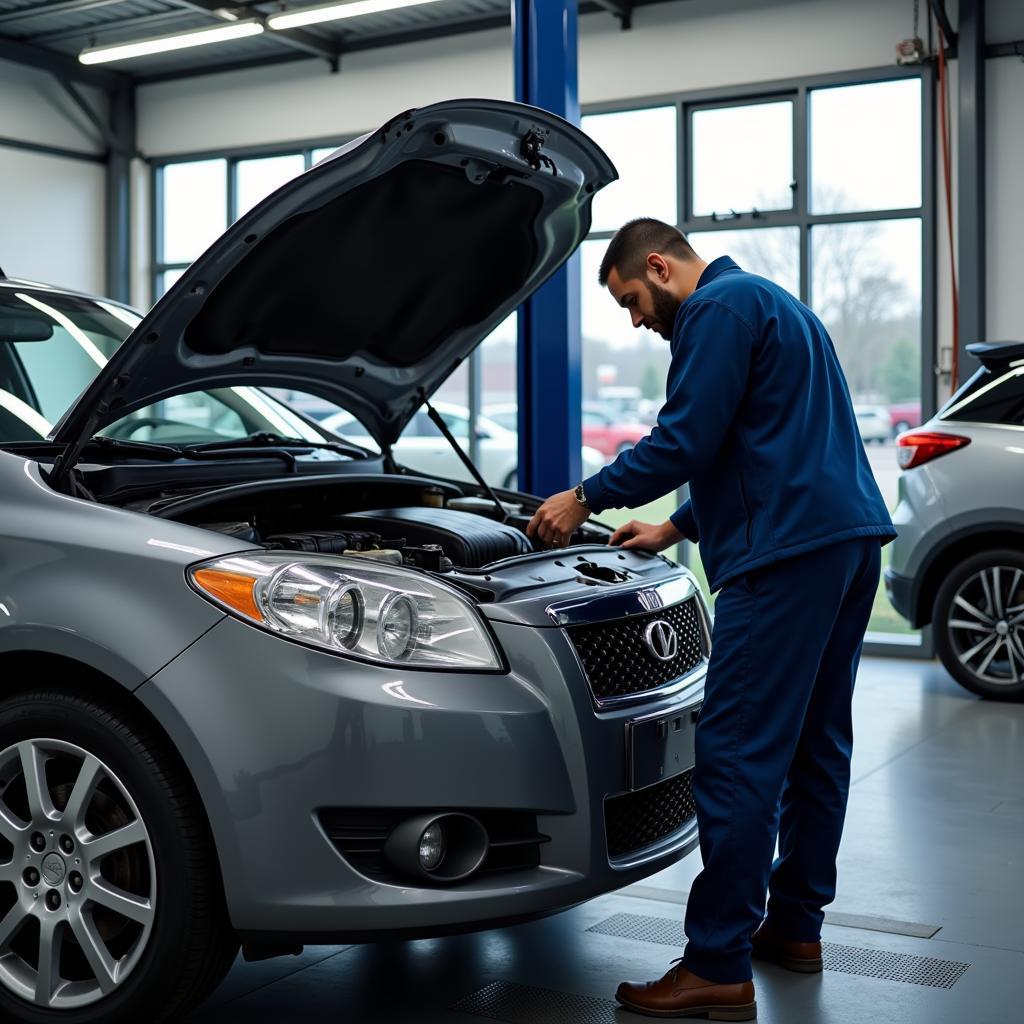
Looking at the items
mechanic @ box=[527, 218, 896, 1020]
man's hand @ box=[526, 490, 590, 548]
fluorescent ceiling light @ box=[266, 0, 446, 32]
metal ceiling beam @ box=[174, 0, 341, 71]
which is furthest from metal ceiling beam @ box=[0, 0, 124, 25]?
mechanic @ box=[527, 218, 896, 1020]

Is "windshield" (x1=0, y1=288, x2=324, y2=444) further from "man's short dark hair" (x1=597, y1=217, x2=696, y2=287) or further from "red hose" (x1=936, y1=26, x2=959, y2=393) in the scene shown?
"red hose" (x1=936, y1=26, x2=959, y2=393)

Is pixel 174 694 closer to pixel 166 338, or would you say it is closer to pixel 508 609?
pixel 508 609

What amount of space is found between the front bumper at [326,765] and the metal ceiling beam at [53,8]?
9.07 metres

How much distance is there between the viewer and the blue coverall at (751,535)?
110 inches

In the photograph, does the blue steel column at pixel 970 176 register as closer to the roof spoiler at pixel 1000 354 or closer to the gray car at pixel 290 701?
the roof spoiler at pixel 1000 354

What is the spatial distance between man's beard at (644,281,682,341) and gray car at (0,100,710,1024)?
A: 0.42 meters

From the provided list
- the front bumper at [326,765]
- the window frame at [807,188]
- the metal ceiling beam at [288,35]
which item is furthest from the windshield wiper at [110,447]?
the metal ceiling beam at [288,35]

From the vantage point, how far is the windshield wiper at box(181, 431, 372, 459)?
11.5ft

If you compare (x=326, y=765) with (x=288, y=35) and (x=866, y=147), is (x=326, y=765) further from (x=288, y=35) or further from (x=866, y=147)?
(x=288, y=35)

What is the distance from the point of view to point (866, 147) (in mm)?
8953

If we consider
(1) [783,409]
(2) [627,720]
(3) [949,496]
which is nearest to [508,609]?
(2) [627,720]

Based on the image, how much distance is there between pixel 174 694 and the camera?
245 cm

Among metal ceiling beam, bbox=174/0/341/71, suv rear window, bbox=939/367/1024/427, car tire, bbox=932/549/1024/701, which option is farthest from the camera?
metal ceiling beam, bbox=174/0/341/71

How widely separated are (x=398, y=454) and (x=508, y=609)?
27.4ft
